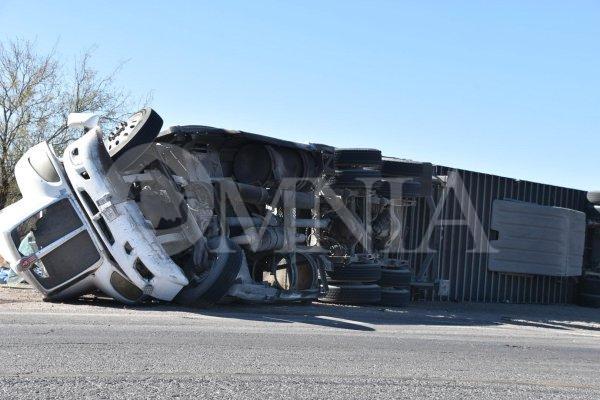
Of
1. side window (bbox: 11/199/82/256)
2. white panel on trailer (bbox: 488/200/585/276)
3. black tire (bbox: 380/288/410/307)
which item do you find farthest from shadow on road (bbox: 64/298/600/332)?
white panel on trailer (bbox: 488/200/585/276)

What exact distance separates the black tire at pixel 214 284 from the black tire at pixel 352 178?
3.28 m

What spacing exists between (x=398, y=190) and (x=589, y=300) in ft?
23.5

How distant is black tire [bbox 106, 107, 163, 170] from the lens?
8914 mm

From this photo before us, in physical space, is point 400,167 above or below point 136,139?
above

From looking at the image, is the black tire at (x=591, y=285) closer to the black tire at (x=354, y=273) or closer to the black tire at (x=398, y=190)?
the black tire at (x=398, y=190)

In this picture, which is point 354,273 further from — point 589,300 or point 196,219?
point 589,300

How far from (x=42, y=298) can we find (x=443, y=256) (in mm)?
8274

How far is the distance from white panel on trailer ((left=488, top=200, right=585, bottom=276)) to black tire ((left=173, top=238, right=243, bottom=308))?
8.16 m

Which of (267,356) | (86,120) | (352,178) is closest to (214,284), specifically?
(86,120)

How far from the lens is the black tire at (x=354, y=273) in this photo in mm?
11656

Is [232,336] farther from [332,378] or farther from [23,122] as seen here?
[23,122]

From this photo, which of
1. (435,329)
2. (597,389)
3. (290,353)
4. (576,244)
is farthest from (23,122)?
(597,389)

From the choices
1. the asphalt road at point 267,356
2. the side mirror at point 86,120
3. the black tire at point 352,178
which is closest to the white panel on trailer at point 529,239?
the black tire at point 352,178

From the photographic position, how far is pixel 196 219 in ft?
30.8
